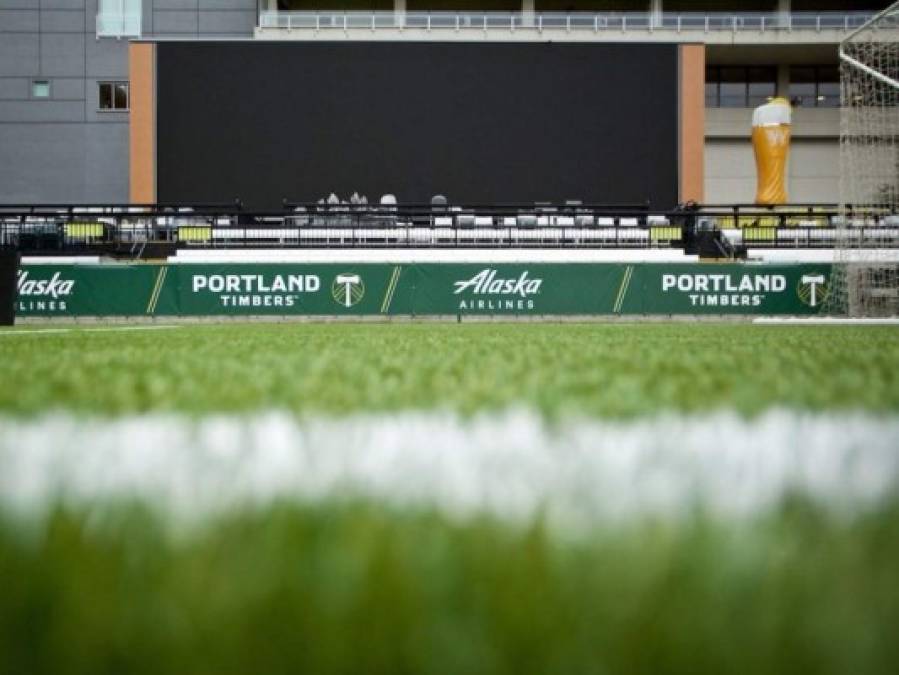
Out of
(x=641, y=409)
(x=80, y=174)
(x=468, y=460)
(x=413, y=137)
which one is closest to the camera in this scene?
(x=468, y=460)

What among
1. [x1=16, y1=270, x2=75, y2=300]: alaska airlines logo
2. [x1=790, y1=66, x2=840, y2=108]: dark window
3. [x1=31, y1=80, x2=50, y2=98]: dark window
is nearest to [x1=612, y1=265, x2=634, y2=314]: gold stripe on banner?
[x1=16, y1=270, x2=75, y2=300]: alaska airlines logo

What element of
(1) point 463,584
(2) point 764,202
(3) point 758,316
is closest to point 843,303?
(3) point 758,316

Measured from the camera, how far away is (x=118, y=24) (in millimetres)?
39750

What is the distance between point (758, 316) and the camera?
2155cm

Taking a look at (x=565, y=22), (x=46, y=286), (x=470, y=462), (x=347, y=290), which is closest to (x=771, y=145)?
(x=565, y=22)

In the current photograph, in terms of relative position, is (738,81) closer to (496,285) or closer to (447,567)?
(496,285)

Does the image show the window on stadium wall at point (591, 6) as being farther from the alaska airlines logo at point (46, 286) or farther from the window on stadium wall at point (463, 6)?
the alaska airlines logo at point (46, 286)

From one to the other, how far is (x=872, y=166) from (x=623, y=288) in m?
6.07

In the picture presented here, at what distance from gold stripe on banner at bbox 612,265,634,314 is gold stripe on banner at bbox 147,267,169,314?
34.5 ft

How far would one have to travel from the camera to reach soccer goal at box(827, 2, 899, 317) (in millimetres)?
16859

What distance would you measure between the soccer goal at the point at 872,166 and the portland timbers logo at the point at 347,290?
1051cm

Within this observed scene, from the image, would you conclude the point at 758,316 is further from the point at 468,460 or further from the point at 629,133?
the point at 468,460

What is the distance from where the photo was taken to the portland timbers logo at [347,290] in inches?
867

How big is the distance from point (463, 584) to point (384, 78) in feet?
123
